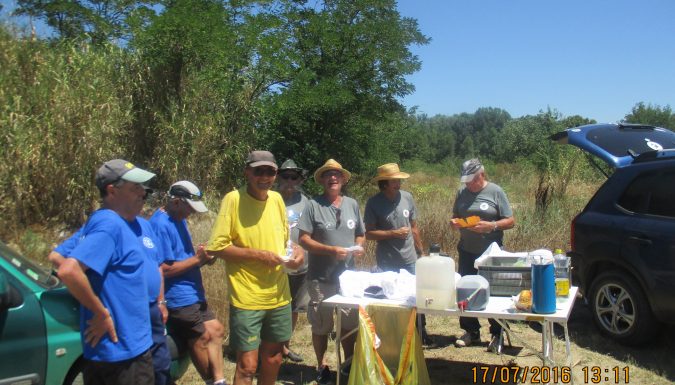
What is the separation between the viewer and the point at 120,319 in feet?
8.67

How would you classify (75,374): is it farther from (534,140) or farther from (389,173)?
(534,140)

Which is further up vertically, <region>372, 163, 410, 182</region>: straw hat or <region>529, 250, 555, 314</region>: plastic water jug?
<region>372, 163, 410, 182</region>: straw hat

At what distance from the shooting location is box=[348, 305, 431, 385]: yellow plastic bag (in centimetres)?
369

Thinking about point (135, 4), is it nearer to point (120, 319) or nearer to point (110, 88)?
point (110, 88)

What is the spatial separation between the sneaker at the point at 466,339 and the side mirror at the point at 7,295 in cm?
383

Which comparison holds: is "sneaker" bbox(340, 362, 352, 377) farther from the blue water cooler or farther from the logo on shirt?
the logo on shirt

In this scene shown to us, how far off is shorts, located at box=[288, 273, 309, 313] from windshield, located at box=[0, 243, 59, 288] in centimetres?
210

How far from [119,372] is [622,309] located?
14.8 ft

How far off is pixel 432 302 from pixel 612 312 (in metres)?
2.52

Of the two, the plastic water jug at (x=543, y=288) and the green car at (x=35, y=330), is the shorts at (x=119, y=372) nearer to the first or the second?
the green car at (x=35, y=330)

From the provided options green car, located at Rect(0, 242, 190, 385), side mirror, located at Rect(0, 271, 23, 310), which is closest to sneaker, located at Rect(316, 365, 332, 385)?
green car, located at Rect(0, 242, 190, 385)

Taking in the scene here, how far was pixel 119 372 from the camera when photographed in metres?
2.65

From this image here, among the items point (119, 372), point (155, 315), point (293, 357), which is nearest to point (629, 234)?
point (293, 357)

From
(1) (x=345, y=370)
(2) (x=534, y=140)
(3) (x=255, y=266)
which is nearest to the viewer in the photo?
(3) (x=255, y=266)
